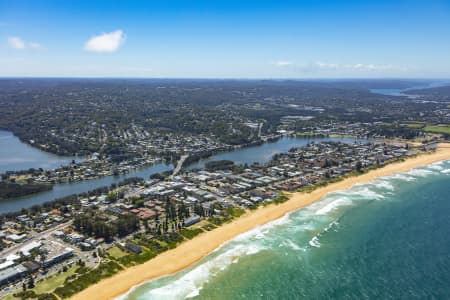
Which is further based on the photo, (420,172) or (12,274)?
(420,172)

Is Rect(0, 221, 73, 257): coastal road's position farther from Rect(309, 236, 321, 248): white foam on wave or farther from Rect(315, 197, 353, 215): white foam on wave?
Rect(315, 197, 353, 215): white foam on wave

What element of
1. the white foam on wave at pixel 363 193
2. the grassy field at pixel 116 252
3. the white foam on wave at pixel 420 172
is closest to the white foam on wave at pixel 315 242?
the white foam on wave at pixel 363 193

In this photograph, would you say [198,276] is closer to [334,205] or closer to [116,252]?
[116,252]

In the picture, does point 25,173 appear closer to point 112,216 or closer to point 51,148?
point 51,148

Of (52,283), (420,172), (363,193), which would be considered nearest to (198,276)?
(52,283)

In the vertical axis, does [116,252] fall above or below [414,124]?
above

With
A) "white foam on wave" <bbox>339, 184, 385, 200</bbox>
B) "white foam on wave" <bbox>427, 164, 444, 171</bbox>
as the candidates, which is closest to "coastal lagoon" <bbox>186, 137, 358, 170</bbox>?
"white foam on wave" <bbox>339, 184, 385, 200</bbox>

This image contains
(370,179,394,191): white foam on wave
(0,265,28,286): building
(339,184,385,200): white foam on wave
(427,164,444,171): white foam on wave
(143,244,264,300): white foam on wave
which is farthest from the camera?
(427,164,444,171): white foam on wave
